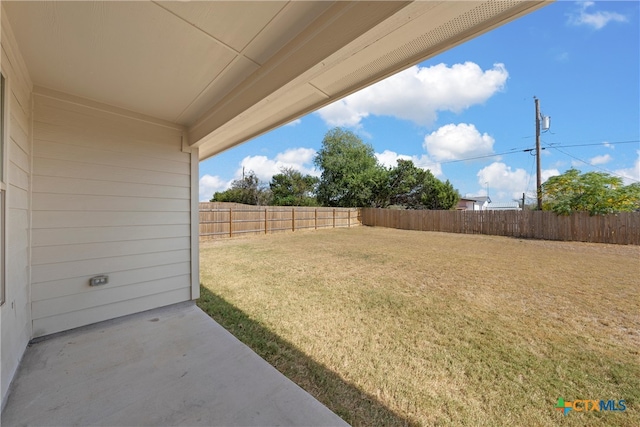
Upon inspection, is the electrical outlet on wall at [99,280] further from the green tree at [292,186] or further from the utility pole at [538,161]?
the green tree at [292,186]

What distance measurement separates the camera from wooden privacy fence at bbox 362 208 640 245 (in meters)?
8.12

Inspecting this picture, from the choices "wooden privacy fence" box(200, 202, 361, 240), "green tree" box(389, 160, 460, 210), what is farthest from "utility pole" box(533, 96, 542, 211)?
"wooden privacy fence" box(200, 202, 361, 240)

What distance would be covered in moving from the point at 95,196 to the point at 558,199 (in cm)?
1372

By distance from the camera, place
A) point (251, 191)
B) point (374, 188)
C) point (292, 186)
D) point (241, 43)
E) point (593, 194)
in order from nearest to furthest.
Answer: point (241, 43) < point (593, 194) < point (374, 188) < point (251, 191) < point (292, 186)

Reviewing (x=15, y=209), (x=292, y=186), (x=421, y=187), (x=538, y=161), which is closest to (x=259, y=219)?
(x=15, y=209)

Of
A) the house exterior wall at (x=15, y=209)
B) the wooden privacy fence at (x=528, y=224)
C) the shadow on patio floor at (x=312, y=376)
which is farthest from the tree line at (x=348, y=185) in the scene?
the house exterior wall at (x=15, y=209)

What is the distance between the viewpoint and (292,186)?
2056 cm

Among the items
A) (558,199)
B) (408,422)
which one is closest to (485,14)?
(408,422)

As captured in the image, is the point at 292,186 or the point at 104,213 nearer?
the point at 104,213

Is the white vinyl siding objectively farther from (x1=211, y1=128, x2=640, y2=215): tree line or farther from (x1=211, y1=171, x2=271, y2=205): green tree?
(x1=211, y1=171, x2=271, y2=205): green tree

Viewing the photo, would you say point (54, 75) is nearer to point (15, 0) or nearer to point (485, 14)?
point (15, 0)

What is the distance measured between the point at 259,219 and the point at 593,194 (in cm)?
1292

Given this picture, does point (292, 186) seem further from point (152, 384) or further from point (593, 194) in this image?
point (152, 384)

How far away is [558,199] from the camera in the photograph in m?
9.48
